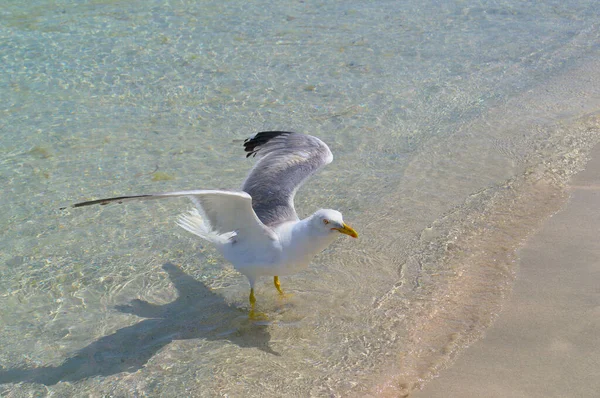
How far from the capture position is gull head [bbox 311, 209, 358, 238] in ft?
15.1

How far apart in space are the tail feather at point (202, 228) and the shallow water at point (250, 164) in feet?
1.68

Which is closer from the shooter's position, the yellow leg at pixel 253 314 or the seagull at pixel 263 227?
the seagull at pixel 263 227

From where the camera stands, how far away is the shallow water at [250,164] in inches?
184

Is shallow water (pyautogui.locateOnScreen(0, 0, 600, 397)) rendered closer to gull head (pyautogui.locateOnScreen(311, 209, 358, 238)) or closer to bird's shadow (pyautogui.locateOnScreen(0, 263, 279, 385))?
bird's shadow (pyautogui.locateOnScreen(0, 263, 279, 385))

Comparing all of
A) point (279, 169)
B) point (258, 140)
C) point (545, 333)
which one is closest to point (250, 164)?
point (258, 140)

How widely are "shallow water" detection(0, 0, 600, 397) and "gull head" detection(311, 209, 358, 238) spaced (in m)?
0.71

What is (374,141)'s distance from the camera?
305 inches

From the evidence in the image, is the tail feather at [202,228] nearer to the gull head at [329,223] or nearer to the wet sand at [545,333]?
the gull head at [329,223]

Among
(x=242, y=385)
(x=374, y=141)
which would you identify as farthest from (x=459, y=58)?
(x=242, y=385)

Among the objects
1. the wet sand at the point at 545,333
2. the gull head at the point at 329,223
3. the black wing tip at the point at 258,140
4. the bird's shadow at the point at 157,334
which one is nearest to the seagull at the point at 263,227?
the gull head at the point at 329,223

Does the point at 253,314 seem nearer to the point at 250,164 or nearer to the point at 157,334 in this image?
the point at 157,334

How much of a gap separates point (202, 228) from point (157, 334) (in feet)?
2.59

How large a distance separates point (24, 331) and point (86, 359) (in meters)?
0.58

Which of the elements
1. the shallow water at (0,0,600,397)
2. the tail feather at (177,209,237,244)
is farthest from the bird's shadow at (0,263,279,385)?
the tail feather at (177,209,237,244)
